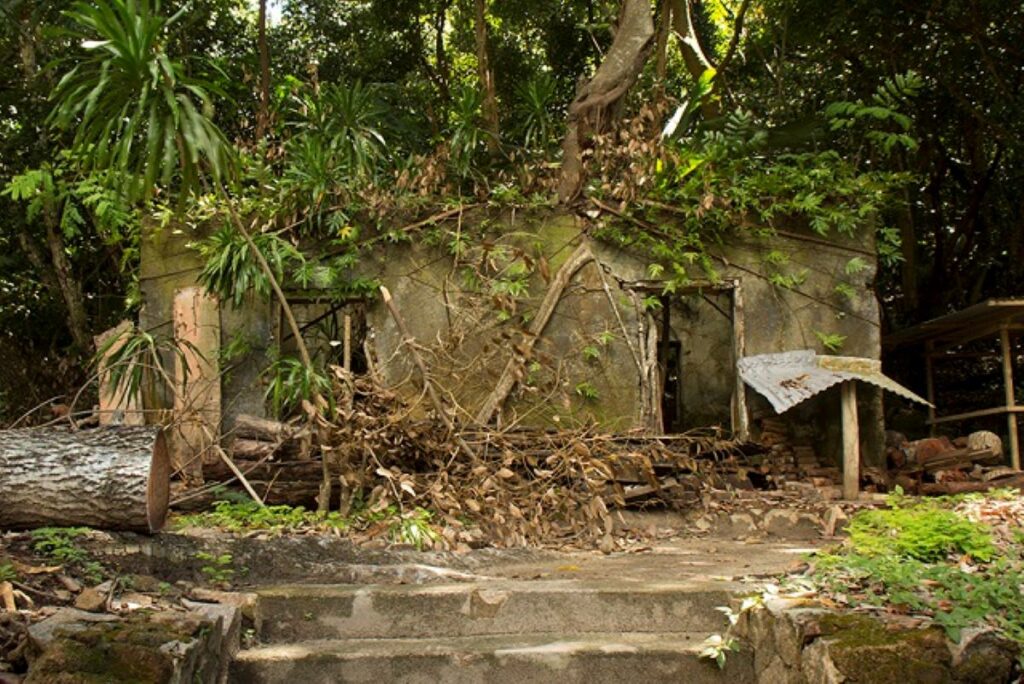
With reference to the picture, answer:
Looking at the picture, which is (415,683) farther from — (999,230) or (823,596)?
(999,230)

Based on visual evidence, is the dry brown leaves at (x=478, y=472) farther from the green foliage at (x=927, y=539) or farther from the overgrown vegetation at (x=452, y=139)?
the green foliage at (x=927, y=539)

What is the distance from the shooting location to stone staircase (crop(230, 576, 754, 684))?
13.3 feet

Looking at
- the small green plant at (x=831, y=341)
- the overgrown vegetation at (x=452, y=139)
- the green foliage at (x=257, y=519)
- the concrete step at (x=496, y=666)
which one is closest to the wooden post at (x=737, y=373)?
the overgrown vegetation at (x=452, y=139)

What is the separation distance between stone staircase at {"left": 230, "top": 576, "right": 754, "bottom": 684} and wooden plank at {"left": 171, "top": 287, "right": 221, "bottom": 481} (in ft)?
10.5

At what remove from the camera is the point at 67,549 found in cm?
449

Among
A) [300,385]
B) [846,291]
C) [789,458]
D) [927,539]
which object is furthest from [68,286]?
[927,539]

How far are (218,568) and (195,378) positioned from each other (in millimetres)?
3429

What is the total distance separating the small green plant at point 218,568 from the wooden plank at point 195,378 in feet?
8.11

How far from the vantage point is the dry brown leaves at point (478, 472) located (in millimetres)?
6414

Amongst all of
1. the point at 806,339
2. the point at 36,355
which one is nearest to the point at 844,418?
the point at 806,339

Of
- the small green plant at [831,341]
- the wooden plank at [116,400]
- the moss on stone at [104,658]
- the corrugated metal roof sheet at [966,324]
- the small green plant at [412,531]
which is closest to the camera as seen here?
the moss on stone at [104,658]

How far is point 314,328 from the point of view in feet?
36.7

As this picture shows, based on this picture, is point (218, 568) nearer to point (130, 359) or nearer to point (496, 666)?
point (496, 666)

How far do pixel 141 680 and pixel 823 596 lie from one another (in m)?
2.58
